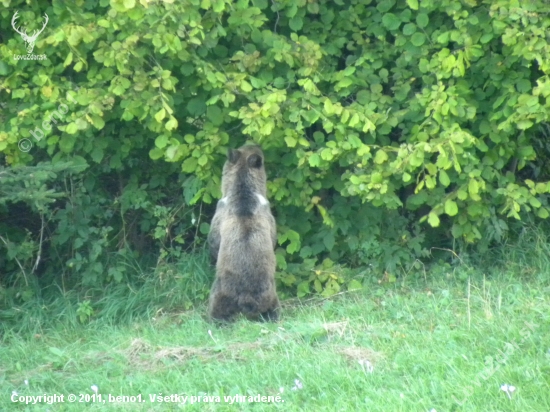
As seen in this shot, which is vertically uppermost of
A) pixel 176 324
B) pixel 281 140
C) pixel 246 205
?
pixel 281 140

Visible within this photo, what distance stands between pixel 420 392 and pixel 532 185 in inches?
126

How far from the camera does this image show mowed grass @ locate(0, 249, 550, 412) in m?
5.63

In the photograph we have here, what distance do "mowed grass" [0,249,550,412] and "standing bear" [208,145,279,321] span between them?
23 centimetres

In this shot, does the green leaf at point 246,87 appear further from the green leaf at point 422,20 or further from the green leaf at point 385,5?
the green leaf at point 422,20

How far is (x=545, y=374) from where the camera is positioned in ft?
18.1

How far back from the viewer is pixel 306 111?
7.97 metres

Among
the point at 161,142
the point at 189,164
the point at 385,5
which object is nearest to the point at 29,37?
the point at 161,142

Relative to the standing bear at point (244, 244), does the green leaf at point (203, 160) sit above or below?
above

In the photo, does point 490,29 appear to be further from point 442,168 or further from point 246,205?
point 246,205

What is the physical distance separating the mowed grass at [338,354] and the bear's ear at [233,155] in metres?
1.46

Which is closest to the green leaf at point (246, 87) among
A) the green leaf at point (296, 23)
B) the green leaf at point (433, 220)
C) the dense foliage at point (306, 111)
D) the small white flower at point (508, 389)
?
the dense foliage at point (306, 111)

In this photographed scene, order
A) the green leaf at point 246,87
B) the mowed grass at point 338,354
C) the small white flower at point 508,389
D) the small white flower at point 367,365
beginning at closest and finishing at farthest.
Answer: the small white flower at point 508,389, the mowed grass at point 338,354, the small white flower at point 367,365, the green leaf at point 246,87

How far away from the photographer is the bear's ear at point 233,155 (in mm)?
8234

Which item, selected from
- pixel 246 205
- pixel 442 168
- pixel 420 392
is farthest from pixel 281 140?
pixel 420 392
